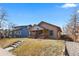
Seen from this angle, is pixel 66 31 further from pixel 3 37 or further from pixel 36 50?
pixel 3 37

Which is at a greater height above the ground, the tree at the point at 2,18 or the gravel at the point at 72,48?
the tree at the point at 2,18

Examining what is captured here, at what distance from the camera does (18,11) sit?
3.04 metres

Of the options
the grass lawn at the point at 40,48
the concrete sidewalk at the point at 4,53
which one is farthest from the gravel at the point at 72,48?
the concrete sidewalk at the point at 4,53

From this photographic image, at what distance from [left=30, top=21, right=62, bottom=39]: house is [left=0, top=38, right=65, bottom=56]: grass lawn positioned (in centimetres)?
5

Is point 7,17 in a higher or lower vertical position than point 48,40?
higher

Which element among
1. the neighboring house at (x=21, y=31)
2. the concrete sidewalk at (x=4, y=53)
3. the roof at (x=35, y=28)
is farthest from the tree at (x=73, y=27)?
the concrete sidewalk at (x=4, y=53)

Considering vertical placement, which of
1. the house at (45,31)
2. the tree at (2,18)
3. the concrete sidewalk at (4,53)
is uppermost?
the tree at (2,18)

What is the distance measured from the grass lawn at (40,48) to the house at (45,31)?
50mm

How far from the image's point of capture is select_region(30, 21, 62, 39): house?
304cm

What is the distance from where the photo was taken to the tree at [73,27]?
9.86ft

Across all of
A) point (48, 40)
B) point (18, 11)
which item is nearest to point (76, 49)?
point (48, 40)

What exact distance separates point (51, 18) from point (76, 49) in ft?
1.28

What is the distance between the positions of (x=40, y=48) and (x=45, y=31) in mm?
180

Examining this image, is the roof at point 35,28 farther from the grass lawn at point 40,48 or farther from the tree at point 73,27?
the tree at point 73,27
